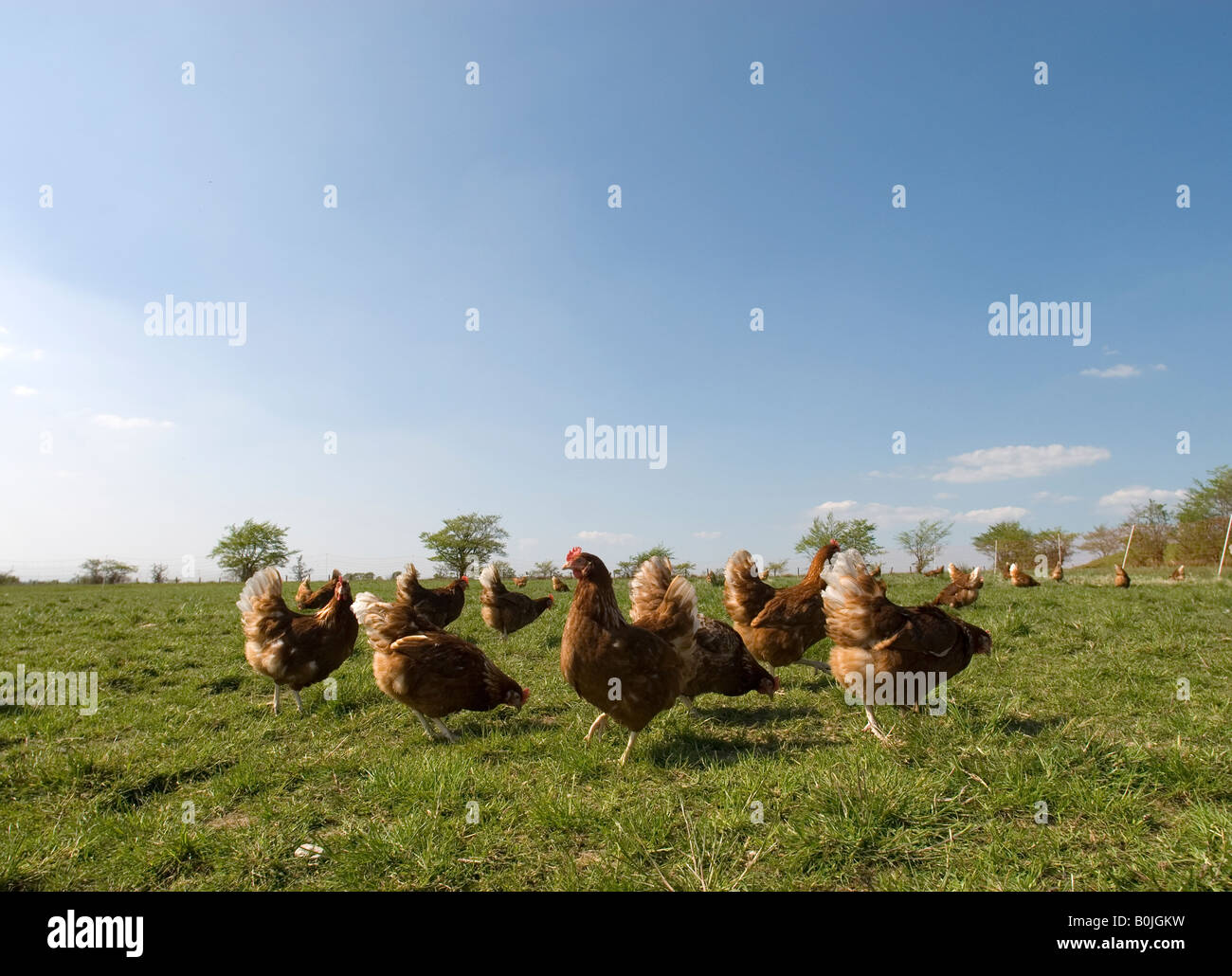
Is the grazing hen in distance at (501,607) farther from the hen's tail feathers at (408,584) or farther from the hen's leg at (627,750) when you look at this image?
the hen's leg at (627,750)

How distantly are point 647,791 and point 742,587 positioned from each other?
505 centimetres

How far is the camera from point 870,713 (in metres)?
6.18

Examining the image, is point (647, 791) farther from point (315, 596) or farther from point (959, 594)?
point (959, 594)

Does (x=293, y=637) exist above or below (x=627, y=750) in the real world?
above

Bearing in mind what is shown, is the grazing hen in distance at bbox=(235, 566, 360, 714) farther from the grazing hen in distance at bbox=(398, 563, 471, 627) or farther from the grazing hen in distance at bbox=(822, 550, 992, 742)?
the grazing hen in distance at bbox=(822, 550, 992, 742)

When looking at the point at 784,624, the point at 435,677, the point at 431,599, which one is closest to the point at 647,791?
the point at 435,677

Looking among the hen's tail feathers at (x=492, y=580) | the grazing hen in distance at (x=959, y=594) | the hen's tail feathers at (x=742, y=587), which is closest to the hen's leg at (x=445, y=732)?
the hen's tail feathers at (x=742, y=587)

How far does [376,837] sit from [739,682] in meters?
4.38

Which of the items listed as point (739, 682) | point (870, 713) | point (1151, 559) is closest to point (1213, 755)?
point (870, 713)

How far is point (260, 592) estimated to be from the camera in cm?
823

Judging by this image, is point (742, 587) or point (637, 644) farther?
point (742, 587)
